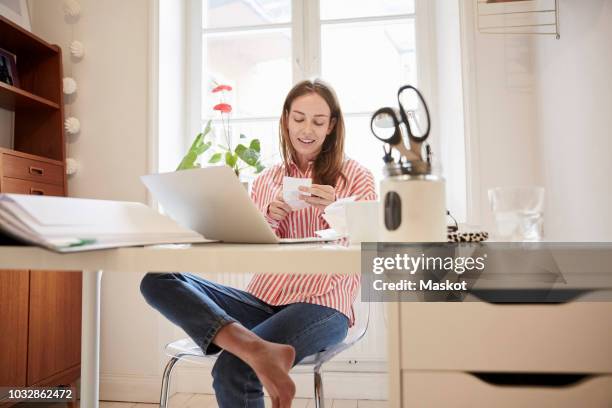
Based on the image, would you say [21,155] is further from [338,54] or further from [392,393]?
[392,393]

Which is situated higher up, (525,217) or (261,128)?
(261,128)

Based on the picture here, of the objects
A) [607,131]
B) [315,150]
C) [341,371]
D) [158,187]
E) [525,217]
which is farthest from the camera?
[341,371]

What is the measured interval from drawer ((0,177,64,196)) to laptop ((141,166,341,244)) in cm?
137

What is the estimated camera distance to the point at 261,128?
8.27 feet

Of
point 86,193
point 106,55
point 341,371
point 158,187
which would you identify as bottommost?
point 341,371

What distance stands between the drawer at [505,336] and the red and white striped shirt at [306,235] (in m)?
0.61

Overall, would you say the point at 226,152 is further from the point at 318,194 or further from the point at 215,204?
the point at 215,204

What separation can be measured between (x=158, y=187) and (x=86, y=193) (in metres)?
1.71

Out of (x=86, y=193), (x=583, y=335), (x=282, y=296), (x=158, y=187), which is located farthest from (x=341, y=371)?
(x=583, y=335)

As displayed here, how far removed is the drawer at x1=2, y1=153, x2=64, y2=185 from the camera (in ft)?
6.19

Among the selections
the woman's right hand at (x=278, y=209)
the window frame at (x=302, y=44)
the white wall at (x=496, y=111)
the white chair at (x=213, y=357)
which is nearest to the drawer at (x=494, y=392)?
the white chair at (x=213, y=357)

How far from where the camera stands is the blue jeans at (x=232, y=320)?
97 centimetres

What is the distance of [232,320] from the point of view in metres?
0.97

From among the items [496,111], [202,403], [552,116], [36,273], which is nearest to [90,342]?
[36,273]
